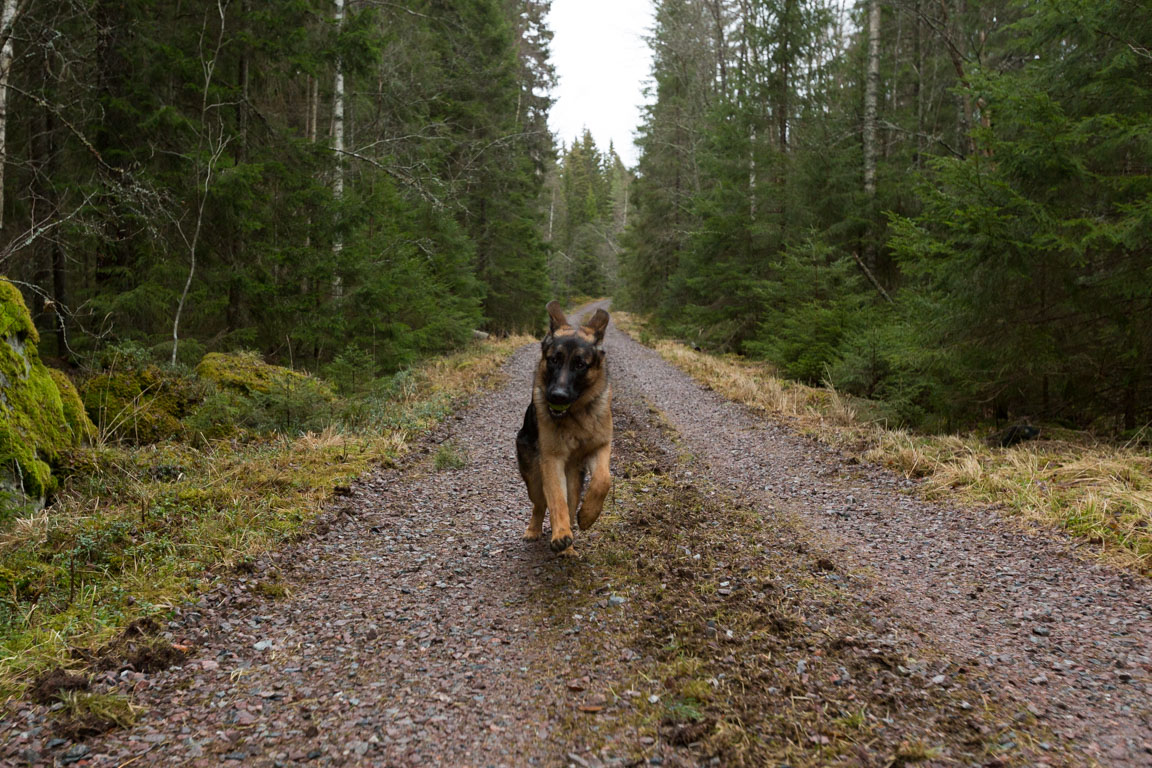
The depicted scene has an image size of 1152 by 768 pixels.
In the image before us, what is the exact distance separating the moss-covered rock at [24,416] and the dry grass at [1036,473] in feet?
28.7

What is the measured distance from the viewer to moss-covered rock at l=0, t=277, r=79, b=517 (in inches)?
209

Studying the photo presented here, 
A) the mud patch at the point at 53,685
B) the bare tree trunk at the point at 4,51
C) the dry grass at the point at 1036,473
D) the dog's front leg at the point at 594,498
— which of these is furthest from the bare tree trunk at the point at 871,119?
the mud patch at the point at 53,685

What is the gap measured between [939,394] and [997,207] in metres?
2.98

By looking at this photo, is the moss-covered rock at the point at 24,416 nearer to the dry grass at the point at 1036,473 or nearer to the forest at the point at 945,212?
the dry grass at the point at 1036,473

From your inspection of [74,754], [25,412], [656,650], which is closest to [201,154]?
[25,412]

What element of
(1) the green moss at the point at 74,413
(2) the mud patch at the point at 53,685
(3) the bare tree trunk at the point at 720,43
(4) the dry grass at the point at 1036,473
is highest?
(3) the bare tree trunk at the point at 720,43

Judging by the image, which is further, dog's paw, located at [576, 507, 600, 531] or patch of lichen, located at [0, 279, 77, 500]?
patch of lichen, located at [0, 279, 77, 500]

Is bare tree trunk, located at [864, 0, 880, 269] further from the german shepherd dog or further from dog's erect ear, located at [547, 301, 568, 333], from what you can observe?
the german shepherd dog

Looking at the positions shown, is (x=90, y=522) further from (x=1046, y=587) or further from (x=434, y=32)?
(x=434, y=32)

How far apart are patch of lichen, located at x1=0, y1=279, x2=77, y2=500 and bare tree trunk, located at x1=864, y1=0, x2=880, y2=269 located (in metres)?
16.9

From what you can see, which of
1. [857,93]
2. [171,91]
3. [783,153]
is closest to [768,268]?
[783,153]

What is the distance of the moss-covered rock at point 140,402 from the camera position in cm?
793

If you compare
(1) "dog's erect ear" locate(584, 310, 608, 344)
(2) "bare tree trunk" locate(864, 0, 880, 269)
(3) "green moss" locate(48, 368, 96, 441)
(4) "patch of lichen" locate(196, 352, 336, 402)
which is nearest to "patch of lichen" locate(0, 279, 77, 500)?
(3) "green moss" locate(48, 368, 96, 441)

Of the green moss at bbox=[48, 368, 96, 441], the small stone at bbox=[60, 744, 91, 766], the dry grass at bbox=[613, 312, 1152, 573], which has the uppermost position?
the green moss at bbox=[48, 368, 96, 441]
